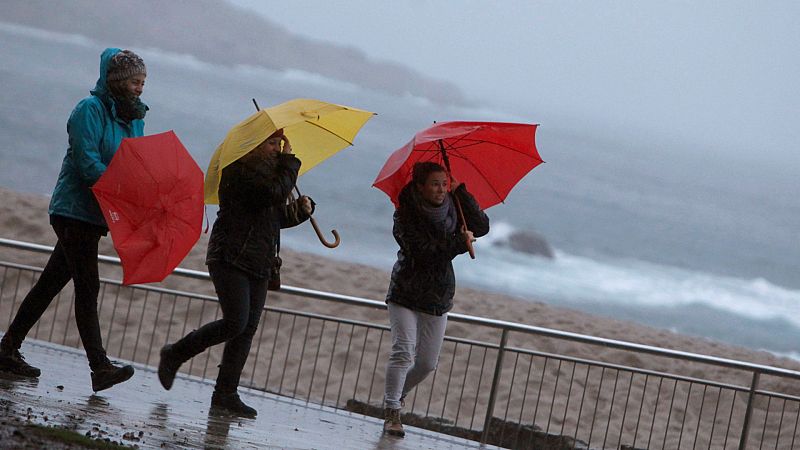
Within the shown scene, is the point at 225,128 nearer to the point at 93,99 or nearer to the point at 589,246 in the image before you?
the point at 589,246

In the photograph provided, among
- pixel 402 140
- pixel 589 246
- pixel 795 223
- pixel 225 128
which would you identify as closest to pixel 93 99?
pixel 589 246

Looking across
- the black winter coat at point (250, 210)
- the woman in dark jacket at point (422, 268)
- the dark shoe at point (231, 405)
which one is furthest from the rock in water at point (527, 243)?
the black winter coat at point (250, 210)

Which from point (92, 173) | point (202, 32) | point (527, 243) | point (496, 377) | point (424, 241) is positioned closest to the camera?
point (92, 173)

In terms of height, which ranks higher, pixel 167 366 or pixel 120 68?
pixel 120 68

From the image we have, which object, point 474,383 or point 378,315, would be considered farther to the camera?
point 378,315

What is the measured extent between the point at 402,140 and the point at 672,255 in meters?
29.0

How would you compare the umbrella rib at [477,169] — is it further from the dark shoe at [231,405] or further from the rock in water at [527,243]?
the rock in water at [527,243]

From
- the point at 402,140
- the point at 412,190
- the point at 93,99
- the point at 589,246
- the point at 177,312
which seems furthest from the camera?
the point at 402,140

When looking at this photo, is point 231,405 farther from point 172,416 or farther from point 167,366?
point 172,416

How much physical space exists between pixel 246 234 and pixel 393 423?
5.12 ft

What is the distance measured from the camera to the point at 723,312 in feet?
147

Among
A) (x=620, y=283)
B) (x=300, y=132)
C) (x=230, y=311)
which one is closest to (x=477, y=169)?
(x=300, y=132)

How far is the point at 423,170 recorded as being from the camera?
7.16 metres

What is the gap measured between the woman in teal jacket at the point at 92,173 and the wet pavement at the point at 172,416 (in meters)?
0.32
